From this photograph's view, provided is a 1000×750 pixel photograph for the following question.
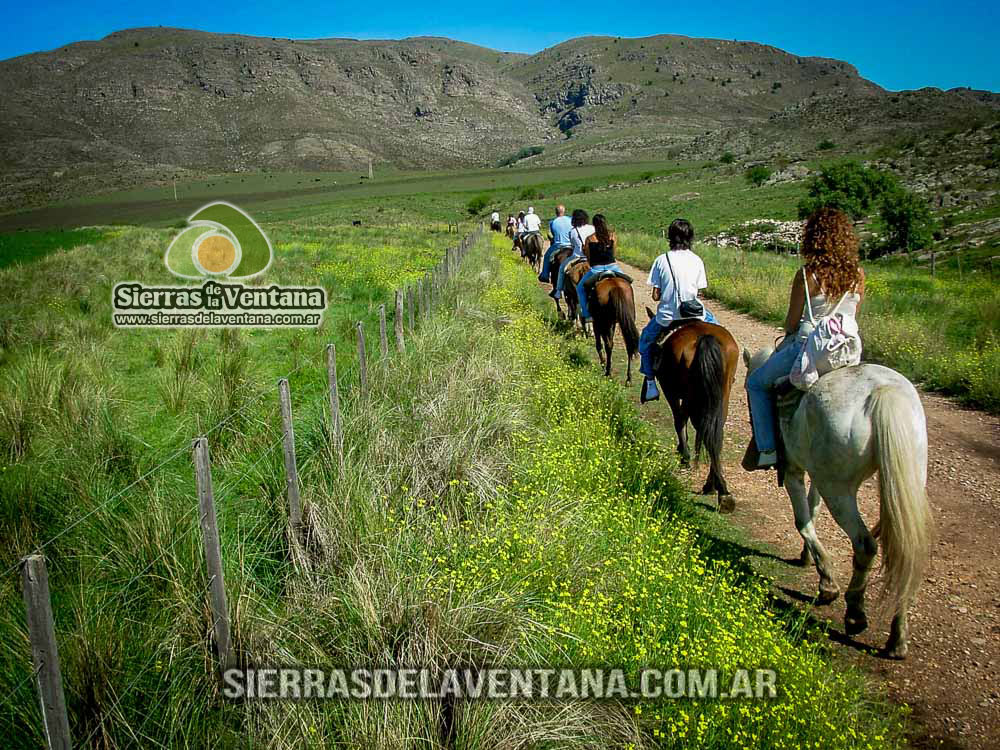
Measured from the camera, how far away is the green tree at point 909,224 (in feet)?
106

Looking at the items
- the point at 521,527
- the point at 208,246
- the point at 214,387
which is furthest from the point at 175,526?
the point at 208,246

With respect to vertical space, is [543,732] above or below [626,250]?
below

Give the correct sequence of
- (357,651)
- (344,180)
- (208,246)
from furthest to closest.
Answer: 1. (344,180)
2. (208,246)
3. (357,651)

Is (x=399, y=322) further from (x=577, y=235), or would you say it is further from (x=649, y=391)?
(x=577, y=235)

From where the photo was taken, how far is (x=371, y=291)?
17.2 meters

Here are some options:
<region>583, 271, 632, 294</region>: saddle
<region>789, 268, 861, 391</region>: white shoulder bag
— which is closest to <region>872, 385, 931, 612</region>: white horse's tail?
<region>789, 268, 861, 391</region>: white shoulder bag

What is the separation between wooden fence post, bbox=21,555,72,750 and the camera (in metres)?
2.27

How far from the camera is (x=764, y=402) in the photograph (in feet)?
18.1

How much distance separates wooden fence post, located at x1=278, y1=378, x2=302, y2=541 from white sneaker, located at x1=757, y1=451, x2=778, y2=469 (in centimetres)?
366

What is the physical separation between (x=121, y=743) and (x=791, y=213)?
53.2m

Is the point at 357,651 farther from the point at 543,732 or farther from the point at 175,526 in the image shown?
the point at 175,526

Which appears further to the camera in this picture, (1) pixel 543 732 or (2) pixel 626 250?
(2) pixel 626 250

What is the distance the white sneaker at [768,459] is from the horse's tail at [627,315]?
5236 mm
